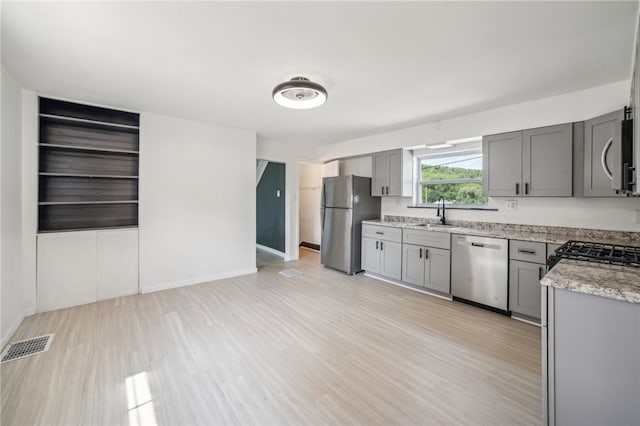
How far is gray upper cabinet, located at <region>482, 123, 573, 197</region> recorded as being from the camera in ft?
9.11

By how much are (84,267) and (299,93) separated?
Result: 327cm

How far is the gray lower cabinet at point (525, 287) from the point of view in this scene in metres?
2.69

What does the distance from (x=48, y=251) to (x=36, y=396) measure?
1.94m

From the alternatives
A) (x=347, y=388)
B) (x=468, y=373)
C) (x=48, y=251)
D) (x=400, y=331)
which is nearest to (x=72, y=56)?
(x=48, y=251)

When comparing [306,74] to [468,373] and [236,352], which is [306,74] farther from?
[468,373]

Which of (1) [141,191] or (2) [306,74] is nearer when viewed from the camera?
(2) [306,74]

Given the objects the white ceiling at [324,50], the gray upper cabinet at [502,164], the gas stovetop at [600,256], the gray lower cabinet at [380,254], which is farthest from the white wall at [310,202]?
the gas stovetop at [600,256]

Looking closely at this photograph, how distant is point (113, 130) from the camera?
138 inches

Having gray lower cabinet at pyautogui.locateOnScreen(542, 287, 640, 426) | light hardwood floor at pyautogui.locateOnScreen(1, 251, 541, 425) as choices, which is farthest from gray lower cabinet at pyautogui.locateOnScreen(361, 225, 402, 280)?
gray lower cabinet at pyautogui.locateOnScreen(542, 287, 640, 426)

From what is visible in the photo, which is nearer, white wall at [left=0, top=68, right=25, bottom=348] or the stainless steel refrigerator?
white wall at [left=0, top=68, right=25, bottom=348]

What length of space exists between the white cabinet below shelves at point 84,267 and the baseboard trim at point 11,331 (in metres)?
0.25

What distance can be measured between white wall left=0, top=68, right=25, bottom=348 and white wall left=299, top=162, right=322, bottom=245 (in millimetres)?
→ 4884

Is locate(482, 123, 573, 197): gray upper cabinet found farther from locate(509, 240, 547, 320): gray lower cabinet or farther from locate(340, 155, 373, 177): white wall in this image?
locate(340, 155, 373, 177): white wall

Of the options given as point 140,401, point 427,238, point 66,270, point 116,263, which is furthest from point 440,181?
point 66,270
